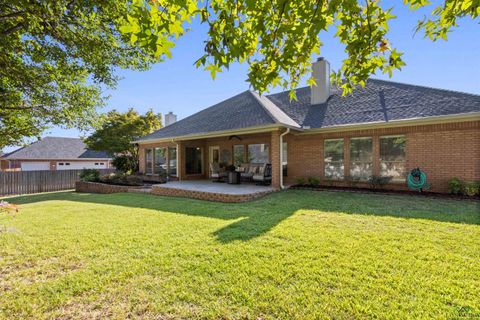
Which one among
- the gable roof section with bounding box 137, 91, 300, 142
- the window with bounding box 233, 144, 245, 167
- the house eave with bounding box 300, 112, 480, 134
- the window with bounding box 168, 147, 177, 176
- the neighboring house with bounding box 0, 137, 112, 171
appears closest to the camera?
the house eave with bounding box 300, 112, 480, 134

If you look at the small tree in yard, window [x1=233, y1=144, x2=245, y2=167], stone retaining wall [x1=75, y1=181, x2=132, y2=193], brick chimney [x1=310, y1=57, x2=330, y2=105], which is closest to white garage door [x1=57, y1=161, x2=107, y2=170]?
the small tree in yard

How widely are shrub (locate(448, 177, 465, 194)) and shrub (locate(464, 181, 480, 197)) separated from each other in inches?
6.3

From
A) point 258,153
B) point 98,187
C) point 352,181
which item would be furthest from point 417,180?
point 98,187

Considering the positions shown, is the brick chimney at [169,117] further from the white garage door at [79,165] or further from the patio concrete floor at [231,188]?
the white garage door at [79,165]

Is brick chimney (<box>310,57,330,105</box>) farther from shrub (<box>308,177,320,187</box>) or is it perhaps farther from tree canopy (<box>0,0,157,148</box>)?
tree canopy (<box>0,0,157,148</box>)

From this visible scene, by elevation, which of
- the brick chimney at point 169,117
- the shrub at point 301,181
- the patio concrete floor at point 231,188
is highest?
the brick chimney at point 169,117

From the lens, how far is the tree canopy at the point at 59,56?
203 inches

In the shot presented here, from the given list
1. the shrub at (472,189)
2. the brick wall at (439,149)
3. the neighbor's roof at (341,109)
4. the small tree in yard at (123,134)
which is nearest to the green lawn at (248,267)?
the shrub at (472,189)

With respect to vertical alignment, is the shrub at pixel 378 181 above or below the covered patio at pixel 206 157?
below

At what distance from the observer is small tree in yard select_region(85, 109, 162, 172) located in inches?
744

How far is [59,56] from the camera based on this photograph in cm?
655

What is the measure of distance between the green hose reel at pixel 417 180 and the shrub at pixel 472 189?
3.68ft

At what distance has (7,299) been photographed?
284 centimetres

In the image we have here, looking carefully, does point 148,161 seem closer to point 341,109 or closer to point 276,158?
point 276,158
